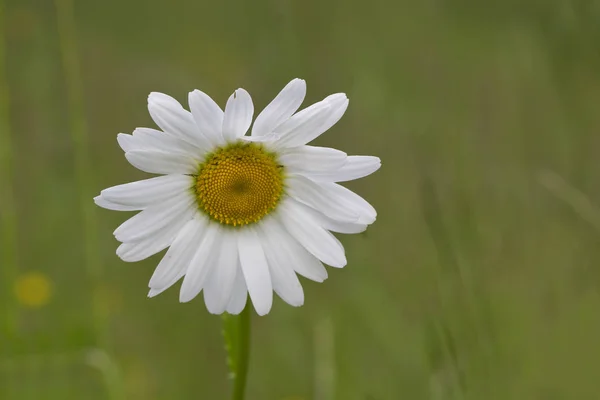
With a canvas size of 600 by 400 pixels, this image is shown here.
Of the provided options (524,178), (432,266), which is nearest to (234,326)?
(432,266)

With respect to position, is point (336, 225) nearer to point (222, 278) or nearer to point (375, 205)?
point (222, 278)

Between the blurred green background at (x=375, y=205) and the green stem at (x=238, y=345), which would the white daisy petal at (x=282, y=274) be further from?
the blurred green background at (x=375, y=205)

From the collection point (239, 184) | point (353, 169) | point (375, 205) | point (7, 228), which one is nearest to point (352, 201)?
point (353, 169)

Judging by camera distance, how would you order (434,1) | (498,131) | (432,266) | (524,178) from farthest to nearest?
(434,1), (498,131), (524,178), (432,266)

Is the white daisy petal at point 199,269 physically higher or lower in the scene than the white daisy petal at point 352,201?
lower


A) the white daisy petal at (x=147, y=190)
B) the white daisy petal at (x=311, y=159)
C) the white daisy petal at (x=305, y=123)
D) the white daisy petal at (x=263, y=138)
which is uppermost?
the white daisy petal at (x=305, y=123)

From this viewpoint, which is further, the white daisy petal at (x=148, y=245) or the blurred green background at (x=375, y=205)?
the blurred green background at (x=375, y=205)

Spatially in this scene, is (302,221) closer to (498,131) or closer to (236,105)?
(236,105)

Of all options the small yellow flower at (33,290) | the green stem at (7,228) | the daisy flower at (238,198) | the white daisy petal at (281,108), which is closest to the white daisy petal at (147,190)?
the daisy flower at (238,198)

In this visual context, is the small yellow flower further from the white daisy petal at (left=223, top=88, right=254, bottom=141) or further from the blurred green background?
the white daisy petal at (left=223, top=88, right=254, bottom=141)
